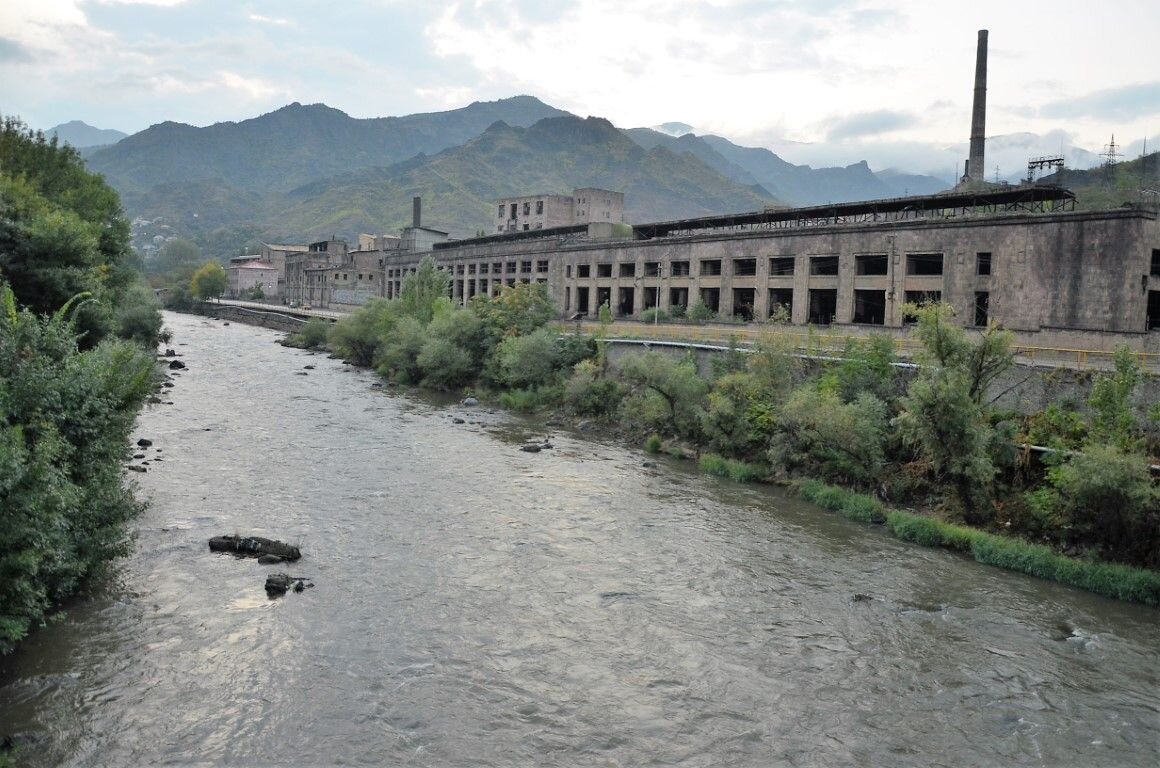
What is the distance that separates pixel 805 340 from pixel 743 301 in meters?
22.1

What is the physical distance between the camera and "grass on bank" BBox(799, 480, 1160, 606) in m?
21.7

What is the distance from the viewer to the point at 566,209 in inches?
4328

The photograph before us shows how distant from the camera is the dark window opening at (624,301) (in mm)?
70500

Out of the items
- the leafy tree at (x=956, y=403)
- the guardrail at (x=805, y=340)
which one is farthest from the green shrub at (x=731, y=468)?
the leafy tree at (x=956, y=403)

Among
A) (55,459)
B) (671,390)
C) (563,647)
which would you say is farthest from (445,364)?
(55,459)

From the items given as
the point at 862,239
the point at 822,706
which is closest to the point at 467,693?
the point at 822,706

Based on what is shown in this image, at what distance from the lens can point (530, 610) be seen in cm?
2006

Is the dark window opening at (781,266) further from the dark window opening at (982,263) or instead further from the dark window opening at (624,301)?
the dark window opening at (624,301)

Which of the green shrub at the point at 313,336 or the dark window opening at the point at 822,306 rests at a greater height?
the dark window opening at the point at 822,306

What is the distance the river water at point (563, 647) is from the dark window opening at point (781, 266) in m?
28.3

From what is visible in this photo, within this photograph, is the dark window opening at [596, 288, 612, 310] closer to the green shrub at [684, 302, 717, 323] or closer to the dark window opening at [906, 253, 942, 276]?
the green shrub at [684, 302, 717, 323]

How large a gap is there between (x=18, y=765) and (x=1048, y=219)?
43.8m

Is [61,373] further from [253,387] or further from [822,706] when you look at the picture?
[253,387]

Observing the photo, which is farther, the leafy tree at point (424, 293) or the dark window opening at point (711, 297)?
the leafy tree at point (424, 293)
